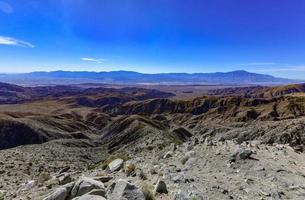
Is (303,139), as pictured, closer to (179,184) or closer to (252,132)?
(252,132)

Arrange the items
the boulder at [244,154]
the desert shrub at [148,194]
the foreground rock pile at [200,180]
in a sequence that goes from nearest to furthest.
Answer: the desert shrub at [148,194] → the foreground rock pile at [200,180] → the boulder at [244,154]

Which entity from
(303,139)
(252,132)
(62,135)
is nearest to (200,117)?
(62,135)

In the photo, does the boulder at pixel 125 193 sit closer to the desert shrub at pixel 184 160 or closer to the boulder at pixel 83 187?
the boulder at pixel 83 187

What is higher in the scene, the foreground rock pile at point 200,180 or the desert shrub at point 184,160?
the foreground rock pile at point 200,180

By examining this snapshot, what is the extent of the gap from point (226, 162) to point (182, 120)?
11525cm

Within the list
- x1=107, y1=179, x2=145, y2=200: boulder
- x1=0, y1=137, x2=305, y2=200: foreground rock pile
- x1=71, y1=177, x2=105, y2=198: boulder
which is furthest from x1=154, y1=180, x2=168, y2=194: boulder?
x1=71, y1=177, x2=105, y2=198: boulder

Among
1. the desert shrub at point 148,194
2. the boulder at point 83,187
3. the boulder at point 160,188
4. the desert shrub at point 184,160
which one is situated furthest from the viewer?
the desert shrub at point 184,160

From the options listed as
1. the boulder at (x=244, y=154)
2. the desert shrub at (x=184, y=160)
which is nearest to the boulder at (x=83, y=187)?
the desert shrub at (x=184, y=160)

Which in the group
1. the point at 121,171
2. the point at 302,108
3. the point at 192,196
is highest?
the point at 192,196

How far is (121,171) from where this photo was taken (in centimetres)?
1451

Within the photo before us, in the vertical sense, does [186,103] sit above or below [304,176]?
below

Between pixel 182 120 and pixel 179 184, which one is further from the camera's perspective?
pixel 182 120

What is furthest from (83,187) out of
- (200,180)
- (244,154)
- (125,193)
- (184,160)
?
(244,154)

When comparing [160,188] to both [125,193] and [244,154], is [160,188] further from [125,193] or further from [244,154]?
[244,154]
